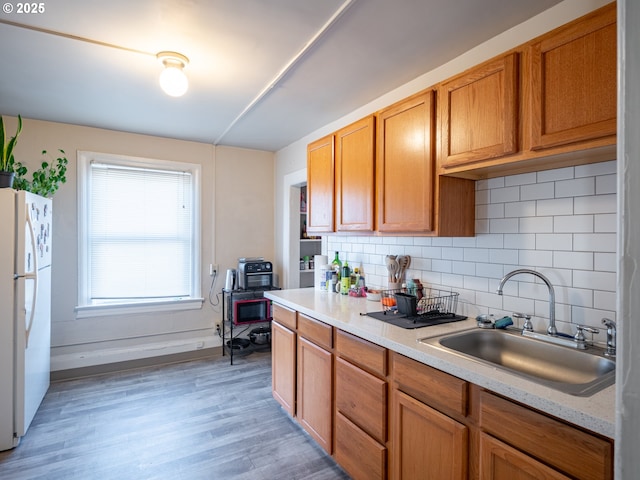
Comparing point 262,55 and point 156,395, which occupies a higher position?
point 262,55

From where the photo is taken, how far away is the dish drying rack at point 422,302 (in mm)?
2000

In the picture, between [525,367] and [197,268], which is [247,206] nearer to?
[197,268]

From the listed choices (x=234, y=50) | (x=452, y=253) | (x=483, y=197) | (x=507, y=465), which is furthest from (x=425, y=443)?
(x=234, y=50)

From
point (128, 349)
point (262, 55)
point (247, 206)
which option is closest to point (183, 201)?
point (247, 206)

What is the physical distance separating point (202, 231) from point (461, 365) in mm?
3379

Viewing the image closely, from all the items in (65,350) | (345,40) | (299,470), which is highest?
(345,40)

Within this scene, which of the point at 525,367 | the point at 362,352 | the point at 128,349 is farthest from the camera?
the point at 128,349

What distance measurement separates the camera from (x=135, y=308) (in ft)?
12.0

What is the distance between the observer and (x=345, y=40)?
75.3 inches

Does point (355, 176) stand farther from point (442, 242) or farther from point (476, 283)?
point (476, 283)

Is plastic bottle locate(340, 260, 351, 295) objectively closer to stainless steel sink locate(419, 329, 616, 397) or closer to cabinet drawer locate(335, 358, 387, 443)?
cabinet drawer locate(335, 358, 387, 443)

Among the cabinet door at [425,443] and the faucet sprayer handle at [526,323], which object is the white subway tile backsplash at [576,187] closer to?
the faucet sprayer handle at [526,323]

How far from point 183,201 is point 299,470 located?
2.98 meters

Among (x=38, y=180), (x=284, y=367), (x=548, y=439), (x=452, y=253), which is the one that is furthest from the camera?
(x=38, y=180)
